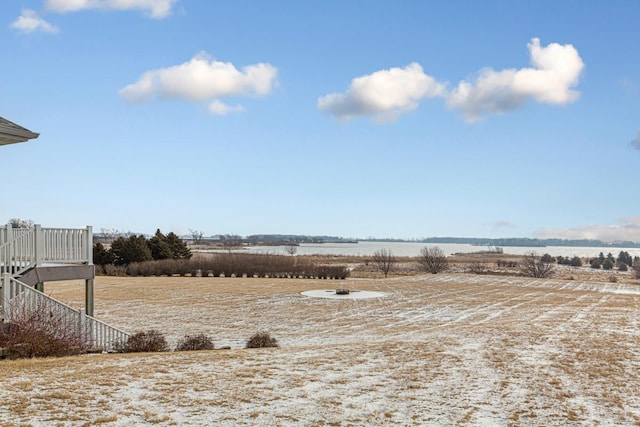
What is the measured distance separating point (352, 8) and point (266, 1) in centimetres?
307

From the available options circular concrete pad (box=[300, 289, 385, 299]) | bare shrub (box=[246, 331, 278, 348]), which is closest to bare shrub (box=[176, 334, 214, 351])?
bare shrub (box=[246, 331, 278, 348])

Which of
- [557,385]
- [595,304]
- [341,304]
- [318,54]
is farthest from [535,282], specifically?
[557,385]

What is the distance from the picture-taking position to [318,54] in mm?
20984

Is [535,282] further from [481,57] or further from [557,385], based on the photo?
[557,385]

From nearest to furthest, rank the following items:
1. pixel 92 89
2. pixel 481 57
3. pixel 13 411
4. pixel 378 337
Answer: pixel 13 411 < pixel 378 337 < pixel 92 89 < pixel 481 57

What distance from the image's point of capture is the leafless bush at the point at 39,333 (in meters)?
10.0

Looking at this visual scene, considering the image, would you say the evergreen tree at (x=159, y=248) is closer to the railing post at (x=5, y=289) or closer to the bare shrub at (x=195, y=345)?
the bare shrub at (x=195, y=345)

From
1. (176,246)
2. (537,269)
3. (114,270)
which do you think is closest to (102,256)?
(114,270)

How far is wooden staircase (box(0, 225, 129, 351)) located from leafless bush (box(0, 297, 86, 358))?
0.11ft

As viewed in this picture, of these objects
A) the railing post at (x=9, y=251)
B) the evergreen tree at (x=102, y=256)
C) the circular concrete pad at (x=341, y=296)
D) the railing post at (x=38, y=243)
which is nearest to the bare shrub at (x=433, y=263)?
the circular concrete pad at (x=341, y=296)

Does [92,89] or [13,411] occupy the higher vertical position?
[92,89]

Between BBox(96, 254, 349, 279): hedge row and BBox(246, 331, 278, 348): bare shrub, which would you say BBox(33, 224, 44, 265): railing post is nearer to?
BBox(246, 331, 278, 348): bare shrub

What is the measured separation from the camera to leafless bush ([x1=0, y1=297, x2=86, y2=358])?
1002 centimetres

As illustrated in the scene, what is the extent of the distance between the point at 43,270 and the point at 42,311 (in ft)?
5.37
